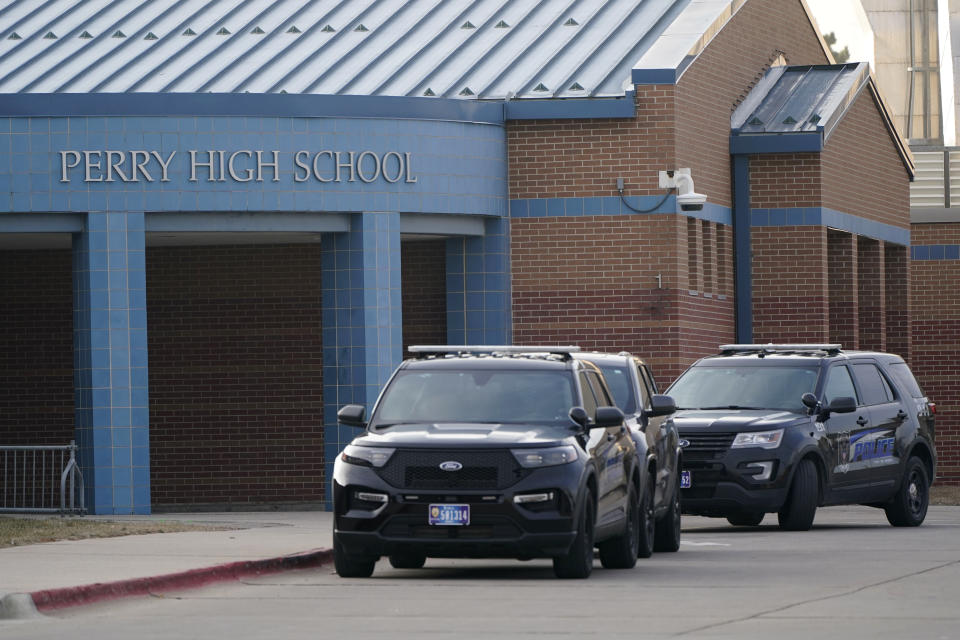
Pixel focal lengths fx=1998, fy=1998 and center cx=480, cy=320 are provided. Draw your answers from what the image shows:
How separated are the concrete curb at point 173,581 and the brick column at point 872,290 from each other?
18025 millimetres

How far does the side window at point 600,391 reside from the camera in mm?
16391

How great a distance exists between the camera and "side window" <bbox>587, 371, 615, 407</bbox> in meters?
16.4

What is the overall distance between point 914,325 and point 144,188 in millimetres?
16510

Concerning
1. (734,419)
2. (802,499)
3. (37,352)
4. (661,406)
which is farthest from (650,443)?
(37,352)

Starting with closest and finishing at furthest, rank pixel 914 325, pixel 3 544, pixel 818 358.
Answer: pixel 3 544 < pixel 818 358 < pixel 914 325

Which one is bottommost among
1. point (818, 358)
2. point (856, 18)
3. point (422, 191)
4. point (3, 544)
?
point (3, 544)

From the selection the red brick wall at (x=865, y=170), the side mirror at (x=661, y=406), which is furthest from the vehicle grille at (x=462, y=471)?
the red brick wall at (x=865, y=170)

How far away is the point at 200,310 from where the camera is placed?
93.1 feet

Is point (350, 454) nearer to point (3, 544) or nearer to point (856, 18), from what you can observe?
point (3, 544)

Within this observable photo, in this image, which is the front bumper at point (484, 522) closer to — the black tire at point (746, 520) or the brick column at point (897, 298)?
the black tire at point (746, 520)

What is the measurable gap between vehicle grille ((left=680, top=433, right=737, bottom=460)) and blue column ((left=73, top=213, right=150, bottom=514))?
276 inches

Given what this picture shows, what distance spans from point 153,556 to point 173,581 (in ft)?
5.99

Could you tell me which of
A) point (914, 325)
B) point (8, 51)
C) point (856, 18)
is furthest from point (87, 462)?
point (856, 18)

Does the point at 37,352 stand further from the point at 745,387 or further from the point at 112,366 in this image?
the point at 745,387
